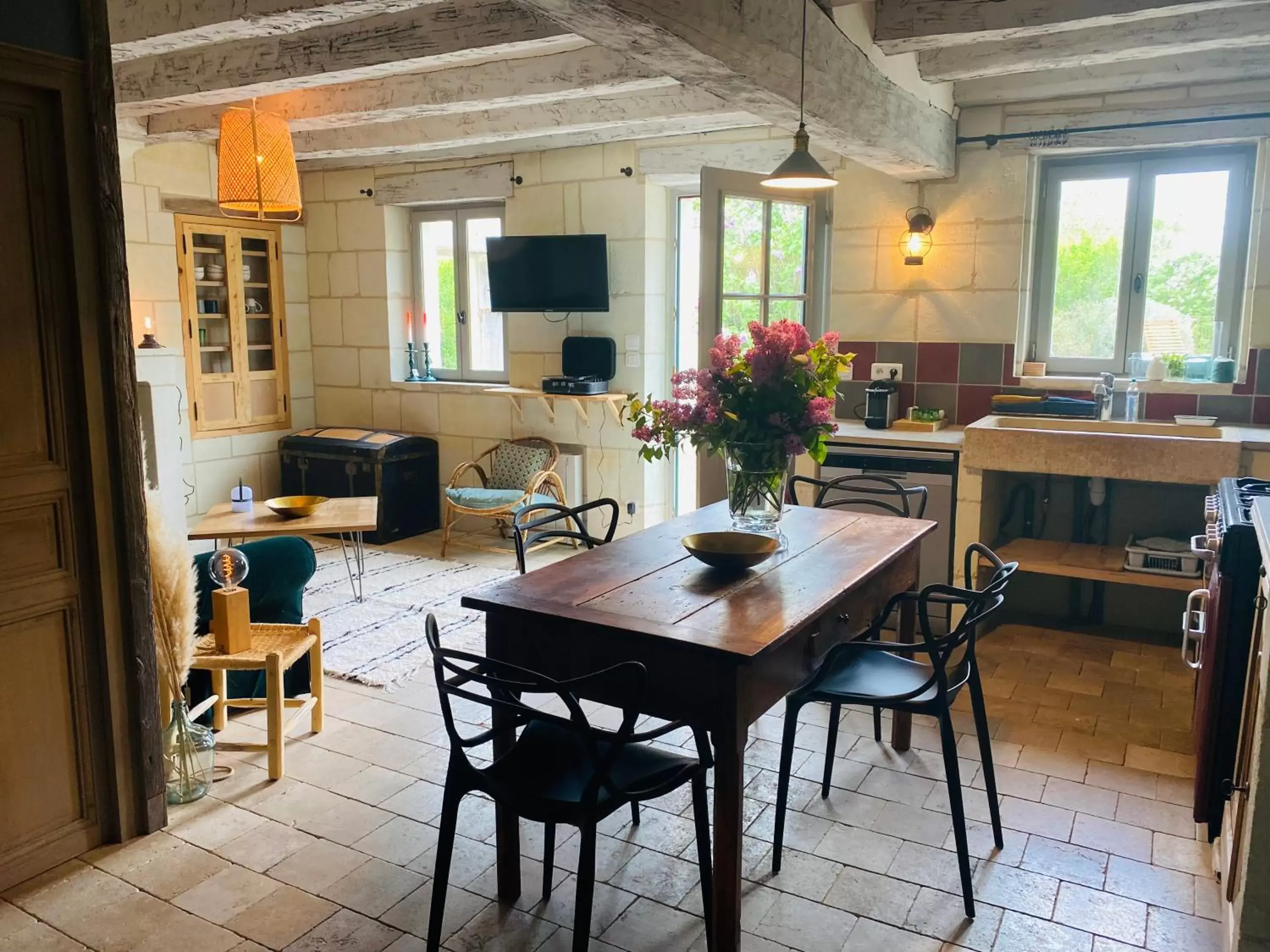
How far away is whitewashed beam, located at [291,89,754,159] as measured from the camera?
467cm

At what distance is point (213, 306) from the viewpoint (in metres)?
6.43

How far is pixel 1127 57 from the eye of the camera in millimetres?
3682

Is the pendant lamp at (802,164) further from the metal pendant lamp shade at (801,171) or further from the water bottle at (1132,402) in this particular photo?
the water bottle at (1132,402)

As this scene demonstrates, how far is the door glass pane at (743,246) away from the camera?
4.43 meters

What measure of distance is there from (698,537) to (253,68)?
306cm

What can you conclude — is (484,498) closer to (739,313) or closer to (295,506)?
(295,506)

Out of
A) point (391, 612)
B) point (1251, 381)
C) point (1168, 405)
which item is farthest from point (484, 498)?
point (1251, 381)

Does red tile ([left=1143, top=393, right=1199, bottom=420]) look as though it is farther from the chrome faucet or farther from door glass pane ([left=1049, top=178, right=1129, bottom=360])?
door glass pane ([left=1049, top=178, right=1129, bottom=360])

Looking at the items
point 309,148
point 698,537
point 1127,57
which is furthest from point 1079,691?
point 309,148

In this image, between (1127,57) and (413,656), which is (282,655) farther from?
(1127,57)

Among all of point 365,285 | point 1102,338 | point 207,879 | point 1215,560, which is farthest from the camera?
point 365,285

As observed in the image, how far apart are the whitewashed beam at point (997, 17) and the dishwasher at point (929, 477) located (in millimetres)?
1711

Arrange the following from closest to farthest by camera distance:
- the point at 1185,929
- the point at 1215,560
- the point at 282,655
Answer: the point at 1185,929
the point at 1215,560
the point at 282,655

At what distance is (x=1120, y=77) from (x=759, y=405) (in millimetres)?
2867
